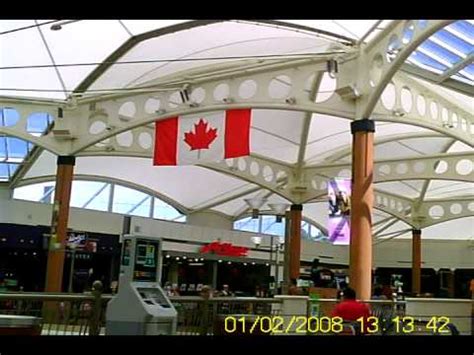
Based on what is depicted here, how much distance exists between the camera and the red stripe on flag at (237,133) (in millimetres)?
14453

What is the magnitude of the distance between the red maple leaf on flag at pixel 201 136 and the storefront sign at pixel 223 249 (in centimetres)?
1561

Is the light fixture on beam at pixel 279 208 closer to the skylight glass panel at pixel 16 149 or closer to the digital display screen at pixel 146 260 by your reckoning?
the skylight glass panel at pixel 16 149

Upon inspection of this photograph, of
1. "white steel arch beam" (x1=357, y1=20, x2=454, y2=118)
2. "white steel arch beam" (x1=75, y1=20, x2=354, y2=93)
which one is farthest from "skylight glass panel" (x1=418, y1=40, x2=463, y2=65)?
"white steel arch beam" (x1=75, y1=20, x2=354, y2=93)

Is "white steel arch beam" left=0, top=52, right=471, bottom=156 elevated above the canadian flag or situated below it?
above

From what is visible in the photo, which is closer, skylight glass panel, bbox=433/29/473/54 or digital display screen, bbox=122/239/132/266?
digital display screen, bbox=122/239/132/266

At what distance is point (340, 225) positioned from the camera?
1565 centimetres

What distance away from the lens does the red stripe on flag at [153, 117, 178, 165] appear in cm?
1535

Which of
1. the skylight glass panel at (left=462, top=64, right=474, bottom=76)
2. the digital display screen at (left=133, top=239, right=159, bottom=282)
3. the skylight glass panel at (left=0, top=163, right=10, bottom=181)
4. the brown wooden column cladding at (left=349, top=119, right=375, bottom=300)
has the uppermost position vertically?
the skylight glass panel at (left=462, top=64, right=474, bottom=76)

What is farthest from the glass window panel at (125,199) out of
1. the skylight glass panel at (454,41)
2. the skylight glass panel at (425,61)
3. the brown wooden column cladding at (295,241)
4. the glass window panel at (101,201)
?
the skylight glass panel at (454,41)

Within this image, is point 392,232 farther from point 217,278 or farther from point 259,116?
point 259,116

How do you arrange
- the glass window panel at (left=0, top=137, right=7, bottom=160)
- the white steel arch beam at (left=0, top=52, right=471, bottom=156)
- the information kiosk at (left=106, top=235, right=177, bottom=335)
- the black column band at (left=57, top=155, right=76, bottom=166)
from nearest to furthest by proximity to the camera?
the information kiosk at (left=106, top=235, right=177, bottom=335)
the white steel arch beam at (left=0, top=52, right=471, bottom=156)
the black column band at (left=57, top=155, right=76, bottom=166)
the glass window panel at (left=0, top=137, right=7, bottom=160)

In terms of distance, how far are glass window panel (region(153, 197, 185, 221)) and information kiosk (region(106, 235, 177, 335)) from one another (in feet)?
70.5

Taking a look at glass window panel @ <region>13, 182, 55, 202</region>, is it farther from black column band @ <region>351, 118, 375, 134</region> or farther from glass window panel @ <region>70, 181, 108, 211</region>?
black column band @ <region>351, 118, 375, 134</region>

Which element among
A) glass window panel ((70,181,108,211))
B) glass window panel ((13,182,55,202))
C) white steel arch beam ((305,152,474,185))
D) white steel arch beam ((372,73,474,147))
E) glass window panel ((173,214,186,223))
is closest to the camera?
white steel arch beam ((372,73,474,147))
